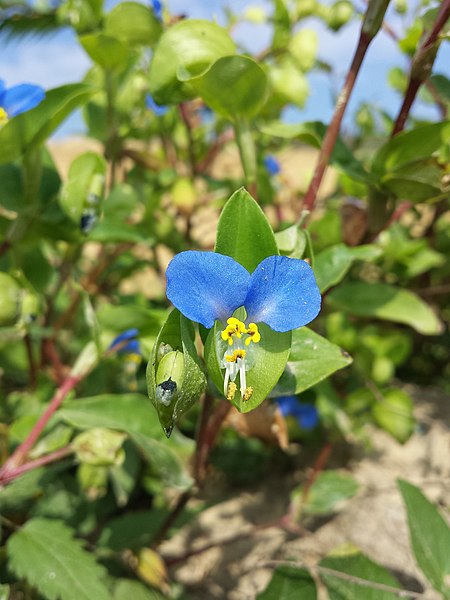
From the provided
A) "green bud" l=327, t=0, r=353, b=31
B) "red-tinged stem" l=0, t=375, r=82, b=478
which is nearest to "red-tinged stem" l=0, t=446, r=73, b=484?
"red-tinged stem" l=0, t=375, r=82, b=478

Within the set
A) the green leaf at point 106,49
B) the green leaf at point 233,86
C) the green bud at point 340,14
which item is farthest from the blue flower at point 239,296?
the green bud at point 340,14

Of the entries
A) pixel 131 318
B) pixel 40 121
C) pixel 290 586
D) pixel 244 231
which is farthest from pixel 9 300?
pixel 290 586

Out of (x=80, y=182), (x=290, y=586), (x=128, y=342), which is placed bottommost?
(x=290, y=586)

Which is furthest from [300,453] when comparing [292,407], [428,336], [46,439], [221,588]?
[46,439]

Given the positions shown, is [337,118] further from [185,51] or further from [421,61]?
[185,51]

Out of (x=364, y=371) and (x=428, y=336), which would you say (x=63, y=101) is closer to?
(x=364, y=371)

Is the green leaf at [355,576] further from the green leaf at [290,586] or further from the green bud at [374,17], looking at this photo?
the green bud at [374,17]
